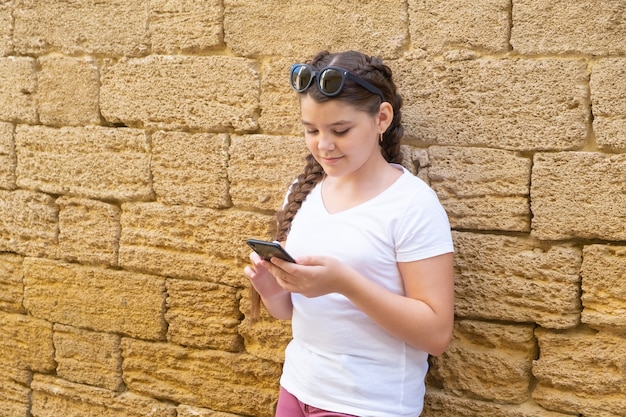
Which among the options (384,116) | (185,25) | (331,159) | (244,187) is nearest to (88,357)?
(244,187)

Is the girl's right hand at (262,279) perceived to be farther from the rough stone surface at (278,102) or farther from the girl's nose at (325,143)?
the rough stone surface at (278,102)

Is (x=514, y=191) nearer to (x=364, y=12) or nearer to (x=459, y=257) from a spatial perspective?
(x=459, y=257)

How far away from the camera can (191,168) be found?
167 inches

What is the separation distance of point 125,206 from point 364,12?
1.75 metres

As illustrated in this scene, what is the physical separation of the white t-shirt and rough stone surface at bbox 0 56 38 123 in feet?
8.35

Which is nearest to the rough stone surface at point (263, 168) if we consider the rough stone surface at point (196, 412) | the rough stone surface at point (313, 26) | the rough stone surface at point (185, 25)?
the rough stone surface at point (313, 26)

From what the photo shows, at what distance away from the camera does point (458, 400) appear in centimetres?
361

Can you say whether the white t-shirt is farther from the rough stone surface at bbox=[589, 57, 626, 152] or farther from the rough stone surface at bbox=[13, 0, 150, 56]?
the rough stone surface at bbox=[13, 0, 150, 56]

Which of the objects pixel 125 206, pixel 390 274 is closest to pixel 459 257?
pixel 390 274

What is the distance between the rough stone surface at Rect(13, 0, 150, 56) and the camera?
437 centimetres

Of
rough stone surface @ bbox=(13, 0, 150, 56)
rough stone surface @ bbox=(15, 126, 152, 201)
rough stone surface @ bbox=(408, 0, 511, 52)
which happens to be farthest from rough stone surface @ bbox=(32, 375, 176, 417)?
rough stone surface @ bbox=(408, 0, 511, 52)

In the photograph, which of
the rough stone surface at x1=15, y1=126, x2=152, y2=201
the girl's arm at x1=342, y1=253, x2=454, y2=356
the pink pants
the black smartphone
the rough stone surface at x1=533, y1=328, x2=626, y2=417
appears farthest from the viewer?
the rough stone surface at x1=15, y1=126, x2=152, y2=201

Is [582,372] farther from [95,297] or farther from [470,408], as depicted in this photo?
[95,297]

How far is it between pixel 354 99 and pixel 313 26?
3.82ft
